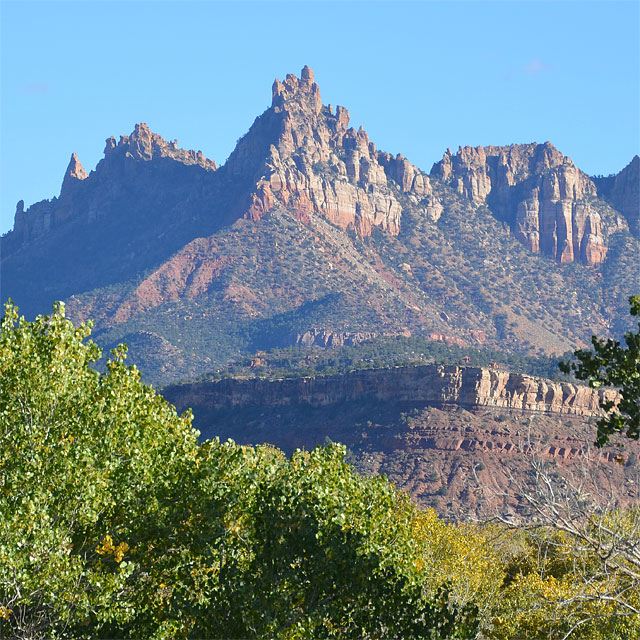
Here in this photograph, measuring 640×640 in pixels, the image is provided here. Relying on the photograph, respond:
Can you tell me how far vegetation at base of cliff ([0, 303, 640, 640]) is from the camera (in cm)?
2709

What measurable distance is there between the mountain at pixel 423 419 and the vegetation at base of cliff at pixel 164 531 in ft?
251

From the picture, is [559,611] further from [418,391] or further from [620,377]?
[418,391]

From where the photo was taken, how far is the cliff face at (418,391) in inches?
5221

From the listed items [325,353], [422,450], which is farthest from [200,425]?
[325,353]

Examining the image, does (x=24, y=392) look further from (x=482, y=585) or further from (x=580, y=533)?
(x=482, y=585)

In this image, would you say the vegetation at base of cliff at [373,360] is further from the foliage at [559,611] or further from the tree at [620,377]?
the tree at [620,377]

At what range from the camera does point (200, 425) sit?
147375 mm

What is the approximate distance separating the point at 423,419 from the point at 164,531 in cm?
10303

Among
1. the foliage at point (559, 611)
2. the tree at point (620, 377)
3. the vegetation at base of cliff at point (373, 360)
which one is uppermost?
the vegetation at base of cliff at point (373, 360)

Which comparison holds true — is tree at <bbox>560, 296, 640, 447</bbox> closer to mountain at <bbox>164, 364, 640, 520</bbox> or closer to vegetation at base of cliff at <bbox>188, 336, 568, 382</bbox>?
mountain at <bbox>164, 364, 640, 520</bbox>

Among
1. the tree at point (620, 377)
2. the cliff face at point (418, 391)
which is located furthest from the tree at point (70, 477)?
the cliff face at point (418, 391)

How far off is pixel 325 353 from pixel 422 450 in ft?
236

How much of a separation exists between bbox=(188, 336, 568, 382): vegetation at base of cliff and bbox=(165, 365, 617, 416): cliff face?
9958 millimetres

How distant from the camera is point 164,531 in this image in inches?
1170
